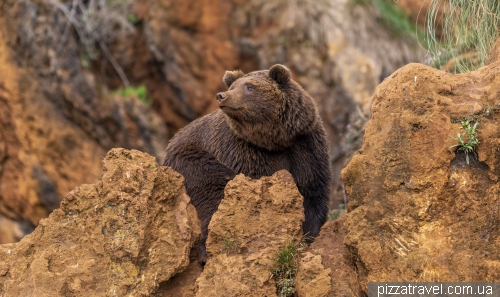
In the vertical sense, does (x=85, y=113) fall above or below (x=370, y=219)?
above

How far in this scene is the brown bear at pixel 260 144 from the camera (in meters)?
6.40

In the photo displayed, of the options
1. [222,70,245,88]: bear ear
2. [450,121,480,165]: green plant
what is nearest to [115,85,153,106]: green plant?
[222,70,245,88]: bear ear

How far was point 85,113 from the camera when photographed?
12.6m

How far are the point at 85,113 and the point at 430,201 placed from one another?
9191 mm

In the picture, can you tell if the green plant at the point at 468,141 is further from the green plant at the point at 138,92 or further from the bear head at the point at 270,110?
the green plant at the point at 138,92

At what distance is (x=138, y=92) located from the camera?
547 inches

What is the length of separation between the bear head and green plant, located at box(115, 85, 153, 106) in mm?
7165

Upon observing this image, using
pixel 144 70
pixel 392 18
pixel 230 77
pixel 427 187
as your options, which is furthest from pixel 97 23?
pixel 427 187

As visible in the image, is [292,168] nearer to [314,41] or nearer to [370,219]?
[370,219]

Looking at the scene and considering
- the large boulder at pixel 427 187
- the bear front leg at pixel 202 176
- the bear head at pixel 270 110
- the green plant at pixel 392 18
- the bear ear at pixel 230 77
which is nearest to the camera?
the large boulder at pixel 427 187

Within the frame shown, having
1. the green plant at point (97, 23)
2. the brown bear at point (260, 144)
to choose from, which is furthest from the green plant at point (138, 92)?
the brown bear at point (260, 144)

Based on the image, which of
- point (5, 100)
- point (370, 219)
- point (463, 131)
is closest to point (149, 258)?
point (370, 219)

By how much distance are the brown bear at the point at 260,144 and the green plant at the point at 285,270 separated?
1562mm

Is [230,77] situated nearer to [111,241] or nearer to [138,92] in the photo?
[111,241]
